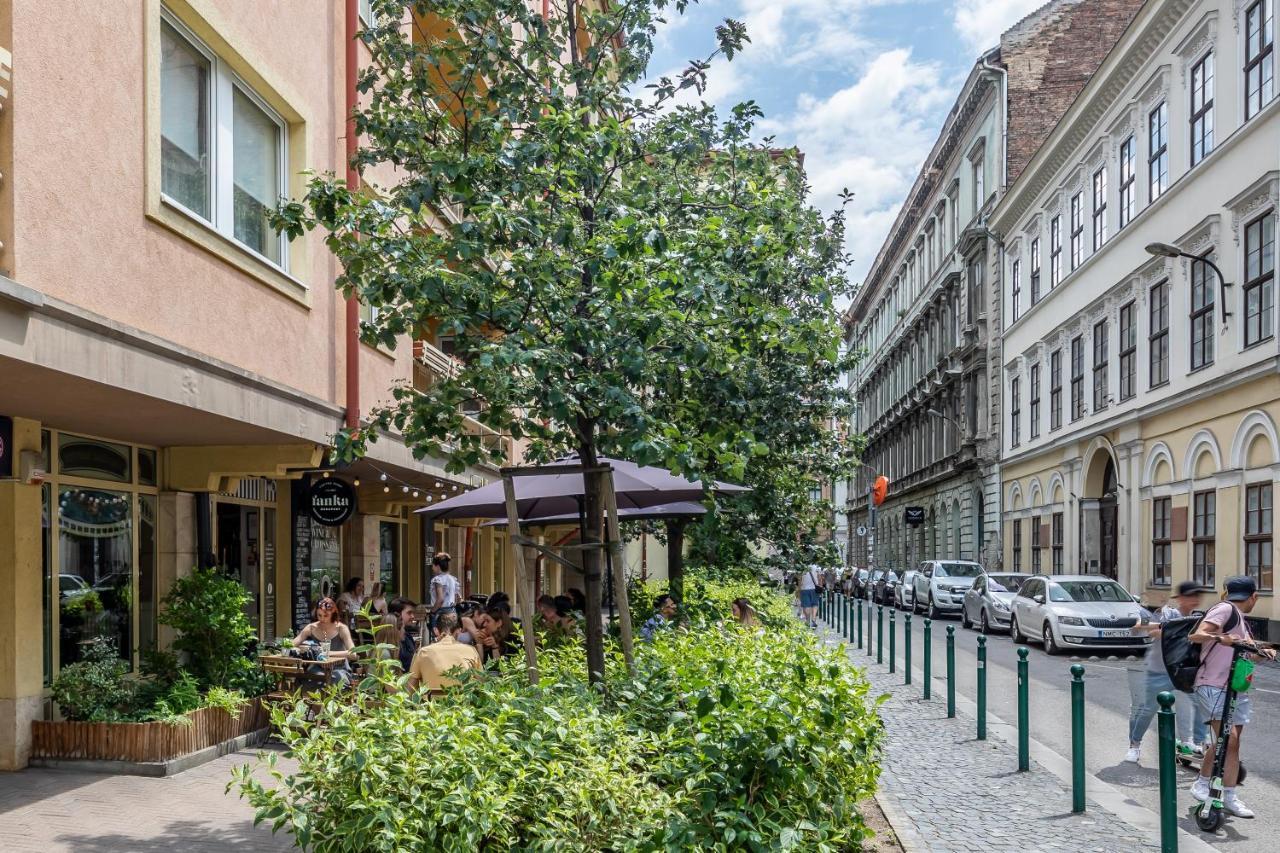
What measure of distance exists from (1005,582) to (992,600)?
5.00ft

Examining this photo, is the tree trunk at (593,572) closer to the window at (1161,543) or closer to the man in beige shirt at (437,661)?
the man in beige shirt at (437,661)

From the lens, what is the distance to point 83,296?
784 centimetres

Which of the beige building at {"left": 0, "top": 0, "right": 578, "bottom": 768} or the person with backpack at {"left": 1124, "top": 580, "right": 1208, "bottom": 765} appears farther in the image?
the person with backpack at {"left": 1124, "top": 580, "right": 1208, "bottom": 765}

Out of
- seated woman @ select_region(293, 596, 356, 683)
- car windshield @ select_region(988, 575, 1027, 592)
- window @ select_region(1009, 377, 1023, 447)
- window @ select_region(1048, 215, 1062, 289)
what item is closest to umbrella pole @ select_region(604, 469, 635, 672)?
seated woman @ select_region(293, 596, 356, 683)

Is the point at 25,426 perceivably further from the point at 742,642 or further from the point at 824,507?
the point at 824,507

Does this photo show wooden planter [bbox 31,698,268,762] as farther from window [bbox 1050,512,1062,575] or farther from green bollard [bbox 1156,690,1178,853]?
window [bbox 1050,512,1062,575]

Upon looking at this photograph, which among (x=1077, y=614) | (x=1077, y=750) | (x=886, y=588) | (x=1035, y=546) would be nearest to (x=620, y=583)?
(x=1077, y=750)

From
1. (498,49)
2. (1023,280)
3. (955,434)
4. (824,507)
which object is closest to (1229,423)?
(824,507)

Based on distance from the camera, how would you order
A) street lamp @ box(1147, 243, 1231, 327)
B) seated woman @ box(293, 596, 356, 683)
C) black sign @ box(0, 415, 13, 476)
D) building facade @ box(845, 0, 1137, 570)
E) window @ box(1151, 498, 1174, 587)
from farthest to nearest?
building facade @ box(845, 0, 1137, 570) → window @ box(1151, 498, 1174, 587) → street lamp @ box(1147, 243, 1231, 327) → seated woman @ box(293, 596, 356, 683) → black sign @ box(0, 415, 13, 476)

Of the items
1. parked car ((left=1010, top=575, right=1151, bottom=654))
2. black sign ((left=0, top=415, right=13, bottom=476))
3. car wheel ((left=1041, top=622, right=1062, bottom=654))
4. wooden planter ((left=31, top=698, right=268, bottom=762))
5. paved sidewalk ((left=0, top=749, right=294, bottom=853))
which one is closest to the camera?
paved sidewalk ((left=0, top=749, right=294, bottom=853))

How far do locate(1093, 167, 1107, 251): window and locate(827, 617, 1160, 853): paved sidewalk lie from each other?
24002 millimetres

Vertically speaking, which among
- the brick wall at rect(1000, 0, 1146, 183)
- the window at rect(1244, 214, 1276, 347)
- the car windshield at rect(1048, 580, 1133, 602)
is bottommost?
the car windshield at rect(1048, 580, 1133, 602)

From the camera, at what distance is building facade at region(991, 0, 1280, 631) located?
74.8ft

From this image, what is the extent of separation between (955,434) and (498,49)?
44852 mm
